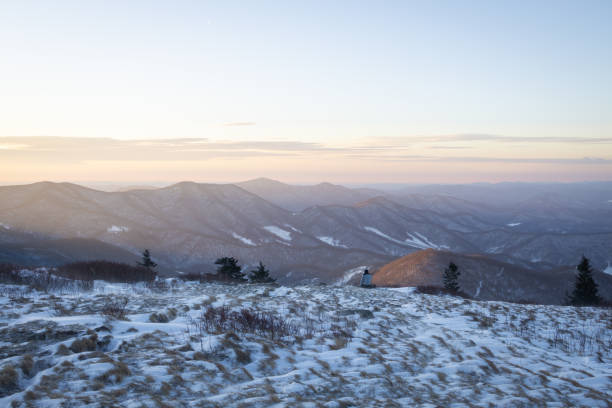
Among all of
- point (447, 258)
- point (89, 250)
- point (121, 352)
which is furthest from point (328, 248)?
point (121, 352)

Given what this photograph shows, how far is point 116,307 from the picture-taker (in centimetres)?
1243

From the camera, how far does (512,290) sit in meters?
96.9

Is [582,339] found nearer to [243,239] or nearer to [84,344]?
[84,344]

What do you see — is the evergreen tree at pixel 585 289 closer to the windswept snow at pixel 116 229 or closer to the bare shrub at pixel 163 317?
the bare shrub at pixel 163 317

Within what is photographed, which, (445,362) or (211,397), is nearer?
(211,397)

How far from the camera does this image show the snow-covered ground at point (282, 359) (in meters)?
6.10

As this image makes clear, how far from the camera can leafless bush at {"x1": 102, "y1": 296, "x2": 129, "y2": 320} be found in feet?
35.5

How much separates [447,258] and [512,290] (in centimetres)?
1862

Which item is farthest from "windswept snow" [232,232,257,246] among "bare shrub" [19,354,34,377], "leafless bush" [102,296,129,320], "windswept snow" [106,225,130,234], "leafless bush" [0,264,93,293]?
"bare shrub" [19,354,34,377]

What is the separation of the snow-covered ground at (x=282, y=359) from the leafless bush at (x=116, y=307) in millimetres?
199

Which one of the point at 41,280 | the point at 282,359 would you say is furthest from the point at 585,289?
the point at 41,280

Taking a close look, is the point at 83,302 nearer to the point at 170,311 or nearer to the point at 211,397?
the point at 170,311

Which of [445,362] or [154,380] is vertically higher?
[154,380]

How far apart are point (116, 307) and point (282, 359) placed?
751 centimetres
